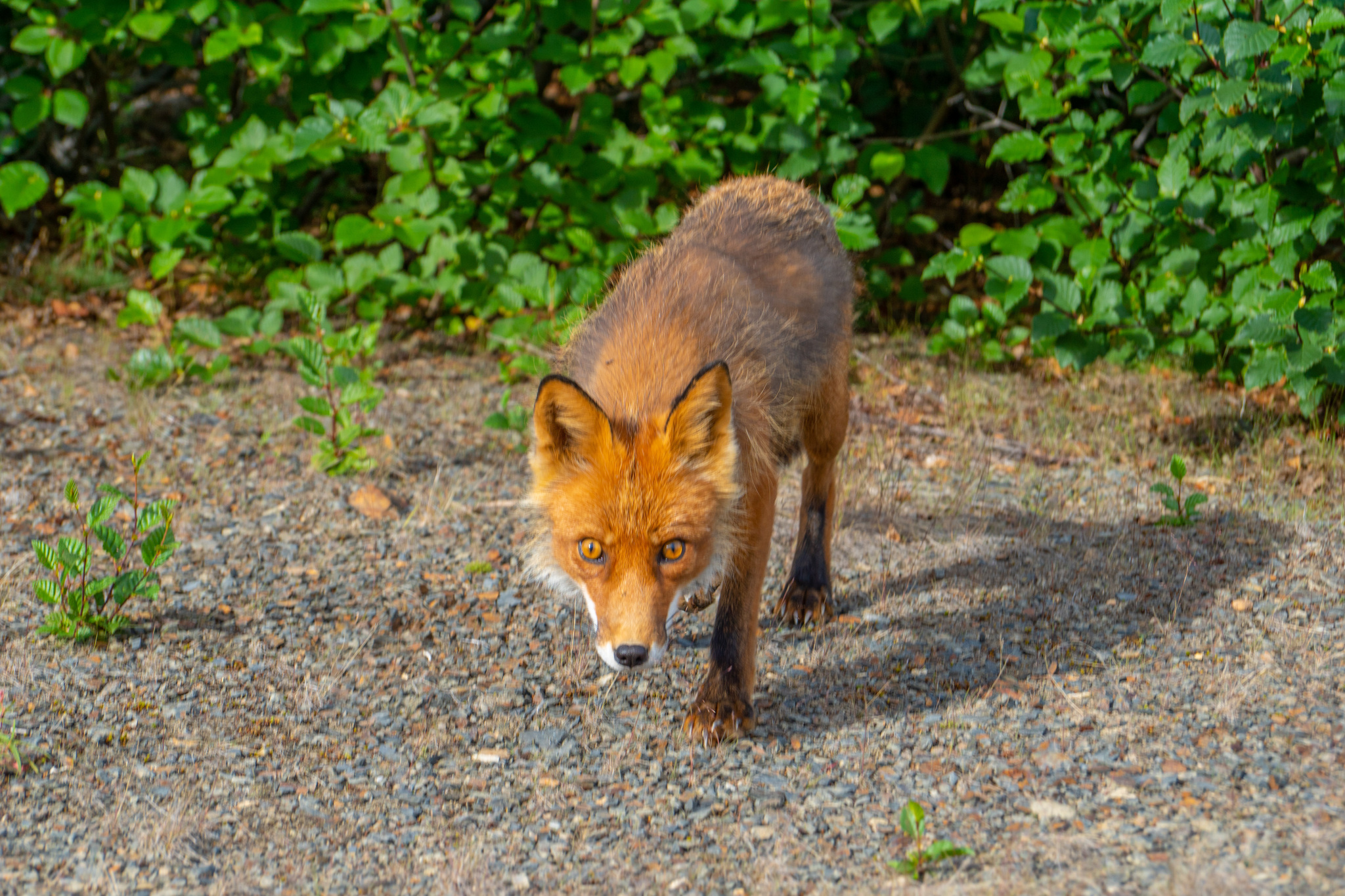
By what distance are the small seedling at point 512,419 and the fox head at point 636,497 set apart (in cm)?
245

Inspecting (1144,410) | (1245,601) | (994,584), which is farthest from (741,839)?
(1144,410)

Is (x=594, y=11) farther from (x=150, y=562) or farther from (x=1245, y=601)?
(x=1245, y=601)

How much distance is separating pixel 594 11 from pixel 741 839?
516cm

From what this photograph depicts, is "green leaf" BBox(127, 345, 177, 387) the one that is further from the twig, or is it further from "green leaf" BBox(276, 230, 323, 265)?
the twig

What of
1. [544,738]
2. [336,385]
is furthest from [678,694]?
[336,385]

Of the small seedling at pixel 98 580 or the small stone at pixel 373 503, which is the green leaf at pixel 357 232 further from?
the small seedling at pixel 98 580

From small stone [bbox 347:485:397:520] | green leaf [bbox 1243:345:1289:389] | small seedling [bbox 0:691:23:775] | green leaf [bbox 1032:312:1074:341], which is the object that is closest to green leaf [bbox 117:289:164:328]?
small stone [bbox 347:485:397:520]

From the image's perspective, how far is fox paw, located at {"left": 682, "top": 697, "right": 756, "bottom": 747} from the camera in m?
3.92

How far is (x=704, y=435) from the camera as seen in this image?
139 inches

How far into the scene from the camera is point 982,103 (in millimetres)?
9539

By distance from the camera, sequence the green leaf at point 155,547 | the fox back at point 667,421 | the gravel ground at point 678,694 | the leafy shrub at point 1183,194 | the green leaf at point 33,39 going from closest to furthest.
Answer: the gravel ground at point 678,694, the fox back at point 667,421, the green leaf at point 155,547, the leafy shrub at point 1183,194, the green leaf at point 33,39

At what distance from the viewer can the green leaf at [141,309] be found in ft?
22.4

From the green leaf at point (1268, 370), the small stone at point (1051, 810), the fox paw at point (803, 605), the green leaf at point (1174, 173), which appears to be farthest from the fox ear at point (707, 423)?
the green leaf at point (1174, 173)

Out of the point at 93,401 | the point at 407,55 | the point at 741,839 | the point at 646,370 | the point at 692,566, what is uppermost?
the point at 407,55
